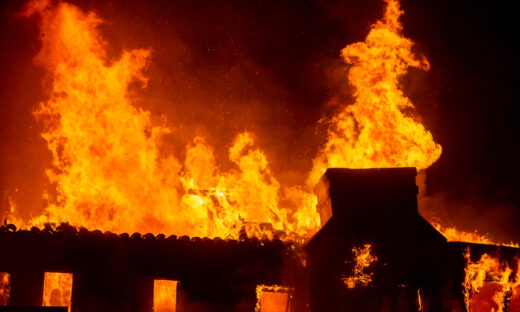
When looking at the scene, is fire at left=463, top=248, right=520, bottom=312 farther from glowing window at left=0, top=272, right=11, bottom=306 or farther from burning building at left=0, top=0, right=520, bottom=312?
glowing window at left=0, top=272, right=11, bottom=306

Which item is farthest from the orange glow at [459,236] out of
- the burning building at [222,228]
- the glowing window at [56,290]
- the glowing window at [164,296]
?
the glowing window at [56,290]

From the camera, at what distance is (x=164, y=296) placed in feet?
62.2

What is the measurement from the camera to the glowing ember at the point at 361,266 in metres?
14.4

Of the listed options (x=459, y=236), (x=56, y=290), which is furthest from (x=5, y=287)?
(x=459, y=236)

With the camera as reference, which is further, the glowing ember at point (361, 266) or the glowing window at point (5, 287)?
the glowing ember at point (361, 266)

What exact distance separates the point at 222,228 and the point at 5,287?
341 inches

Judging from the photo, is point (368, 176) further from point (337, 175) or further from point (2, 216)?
point (2, 216)

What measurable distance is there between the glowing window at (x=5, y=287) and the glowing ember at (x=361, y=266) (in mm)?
9355

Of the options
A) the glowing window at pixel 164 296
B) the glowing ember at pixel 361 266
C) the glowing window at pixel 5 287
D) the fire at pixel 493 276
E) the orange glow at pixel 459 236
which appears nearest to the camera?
the glowing window at pixel 5 287

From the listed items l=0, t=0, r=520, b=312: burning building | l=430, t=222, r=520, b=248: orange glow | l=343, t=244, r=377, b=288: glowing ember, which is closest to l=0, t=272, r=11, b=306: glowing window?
l=0, t=0, r=520, b=312: burning building

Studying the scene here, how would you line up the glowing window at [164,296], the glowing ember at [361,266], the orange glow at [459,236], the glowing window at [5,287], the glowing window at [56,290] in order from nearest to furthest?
the glowing window at [5,287], the glowing ember at [361,266], the glowing window at [164,296], the glowing window at [56,290], the orange glow at [459,236]

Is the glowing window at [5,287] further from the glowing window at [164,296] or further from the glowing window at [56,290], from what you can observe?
the glowing window at [164,296]

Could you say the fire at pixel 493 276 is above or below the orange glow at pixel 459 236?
below

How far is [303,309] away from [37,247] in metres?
7.64
